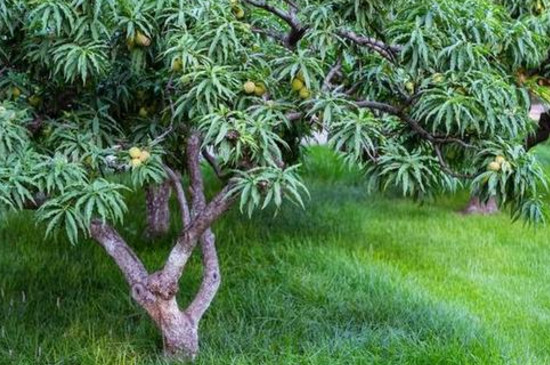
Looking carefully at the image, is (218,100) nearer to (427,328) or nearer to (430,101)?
(430,101)

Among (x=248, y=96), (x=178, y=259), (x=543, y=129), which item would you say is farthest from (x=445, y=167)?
(x=543, y=129)

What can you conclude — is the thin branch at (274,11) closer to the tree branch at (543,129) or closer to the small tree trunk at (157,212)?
the small tree trunk at (157,212)

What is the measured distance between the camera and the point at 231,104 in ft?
8.45

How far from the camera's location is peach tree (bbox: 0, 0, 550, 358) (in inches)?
94.0

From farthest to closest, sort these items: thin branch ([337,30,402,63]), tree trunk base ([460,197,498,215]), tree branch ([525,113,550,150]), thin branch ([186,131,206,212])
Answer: tree trunk base ([460,197,498,215]) < tree branch ([525,113,550,150]) < thin branch ([186,131,206,212]) < thin branch ([337,30,402,63])

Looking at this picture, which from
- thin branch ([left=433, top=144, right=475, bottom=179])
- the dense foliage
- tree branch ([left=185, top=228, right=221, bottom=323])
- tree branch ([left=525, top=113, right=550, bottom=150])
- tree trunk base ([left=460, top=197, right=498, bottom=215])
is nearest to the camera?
the dense foliage

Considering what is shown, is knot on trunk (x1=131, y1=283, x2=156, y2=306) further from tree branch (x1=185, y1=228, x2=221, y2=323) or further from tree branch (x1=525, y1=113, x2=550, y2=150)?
tree branch (x1=525, y1=113, x2=550, y2=150)

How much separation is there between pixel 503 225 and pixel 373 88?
2736 mm

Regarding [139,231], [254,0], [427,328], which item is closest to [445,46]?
[254,0]

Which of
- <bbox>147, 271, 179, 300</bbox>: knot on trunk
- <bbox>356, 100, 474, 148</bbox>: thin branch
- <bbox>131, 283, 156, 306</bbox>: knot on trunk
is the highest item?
<bbox>356, 100, 474, 148</bbox>: thin branch

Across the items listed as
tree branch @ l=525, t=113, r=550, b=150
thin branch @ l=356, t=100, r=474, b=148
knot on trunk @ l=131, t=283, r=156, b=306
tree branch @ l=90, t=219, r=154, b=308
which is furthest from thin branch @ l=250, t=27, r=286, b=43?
tree branch @ l=525, t=113, r=550, b=150

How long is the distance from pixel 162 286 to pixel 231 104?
2.34 ft

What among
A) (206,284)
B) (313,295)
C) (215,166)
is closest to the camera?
(206,284)

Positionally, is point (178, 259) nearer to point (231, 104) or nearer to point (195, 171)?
point (195, 171)
